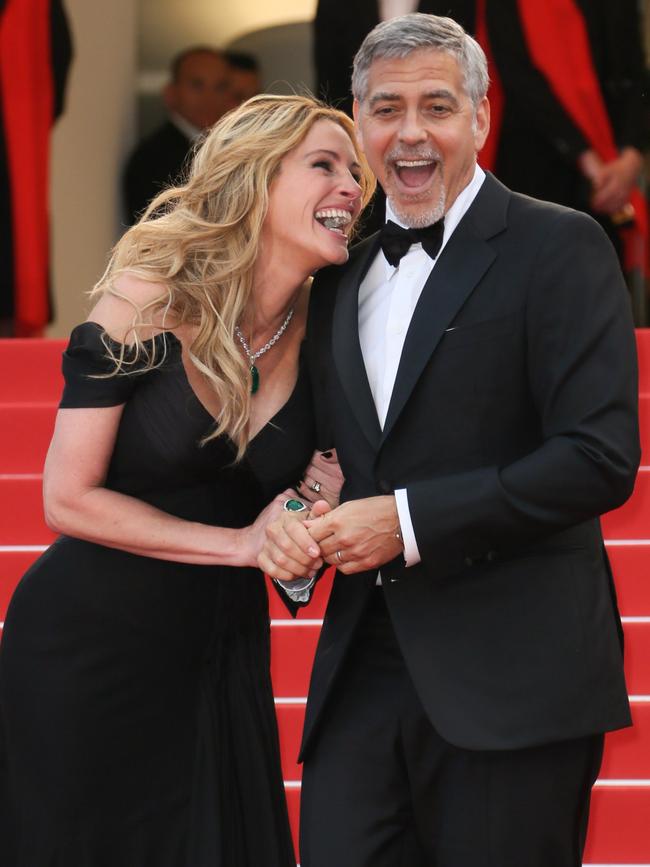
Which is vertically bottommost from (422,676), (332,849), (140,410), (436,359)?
(332,849)

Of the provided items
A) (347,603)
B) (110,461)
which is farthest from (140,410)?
(347,603)

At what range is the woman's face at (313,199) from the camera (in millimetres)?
3027

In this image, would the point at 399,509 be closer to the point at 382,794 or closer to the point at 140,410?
the point at 382,794

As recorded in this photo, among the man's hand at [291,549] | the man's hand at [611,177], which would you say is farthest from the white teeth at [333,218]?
the man's hand at [611,177]

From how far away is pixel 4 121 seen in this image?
6676mm

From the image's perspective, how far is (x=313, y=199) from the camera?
10.00 feet

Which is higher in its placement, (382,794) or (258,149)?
(258,149)

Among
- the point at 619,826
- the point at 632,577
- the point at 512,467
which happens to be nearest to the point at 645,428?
the point at 632,577

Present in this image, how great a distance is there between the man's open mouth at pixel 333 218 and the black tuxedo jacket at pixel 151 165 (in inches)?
202

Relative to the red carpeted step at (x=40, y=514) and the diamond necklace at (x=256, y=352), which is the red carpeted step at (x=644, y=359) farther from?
the diamond necklace at (x=256, y=352)

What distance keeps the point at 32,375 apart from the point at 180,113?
9.54 feet

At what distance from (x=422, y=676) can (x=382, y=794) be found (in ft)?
0.76

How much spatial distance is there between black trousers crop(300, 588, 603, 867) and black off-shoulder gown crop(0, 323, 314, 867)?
0.50 m

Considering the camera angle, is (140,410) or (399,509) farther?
(140,410)
